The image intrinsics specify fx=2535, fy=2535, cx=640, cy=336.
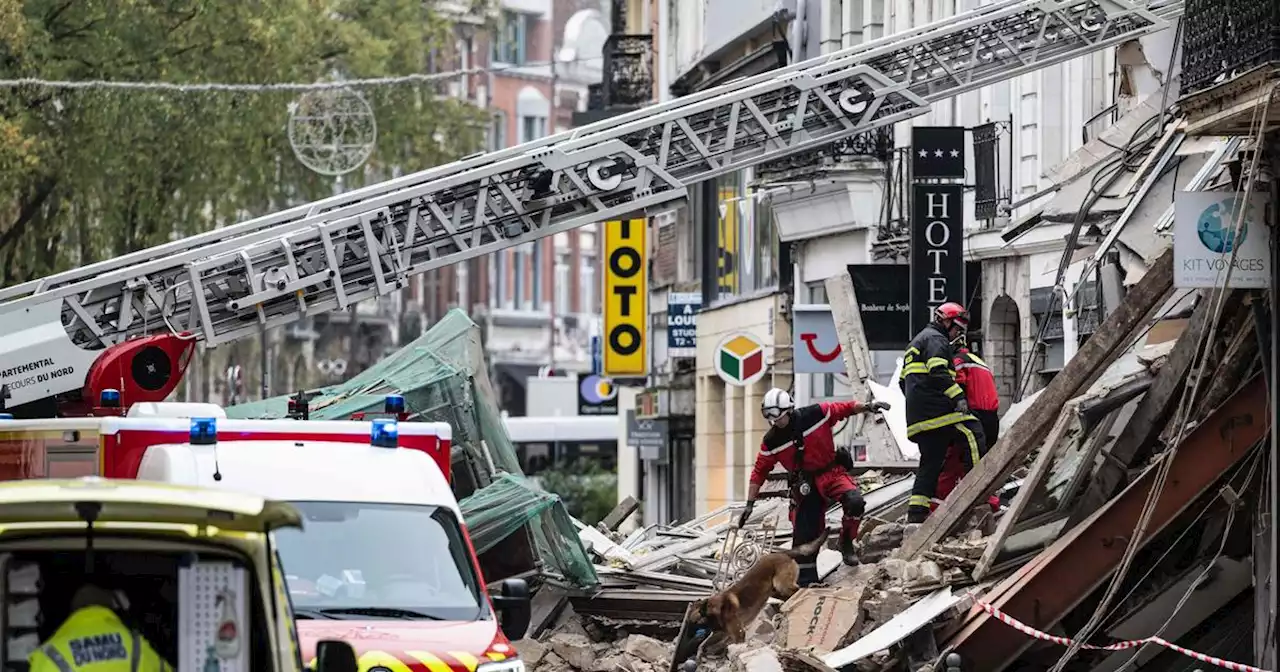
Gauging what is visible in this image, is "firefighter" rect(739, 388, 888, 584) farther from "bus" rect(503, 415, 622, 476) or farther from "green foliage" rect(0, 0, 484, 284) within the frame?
"bus" rect(503, 415, 622, 476)

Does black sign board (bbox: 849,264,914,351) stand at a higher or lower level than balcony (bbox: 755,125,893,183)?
Answer: lower

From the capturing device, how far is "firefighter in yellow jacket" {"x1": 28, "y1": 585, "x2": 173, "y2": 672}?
7.94 meters

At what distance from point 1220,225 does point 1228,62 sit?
1000 millimetres

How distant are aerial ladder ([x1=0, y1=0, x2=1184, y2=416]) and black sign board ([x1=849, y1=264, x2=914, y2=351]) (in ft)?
12.0

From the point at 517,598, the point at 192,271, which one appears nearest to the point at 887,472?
the point at 192,271

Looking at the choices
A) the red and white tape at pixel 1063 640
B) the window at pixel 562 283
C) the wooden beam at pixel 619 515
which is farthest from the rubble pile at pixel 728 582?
the window at pixel 562 283

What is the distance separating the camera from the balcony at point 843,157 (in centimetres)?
3042

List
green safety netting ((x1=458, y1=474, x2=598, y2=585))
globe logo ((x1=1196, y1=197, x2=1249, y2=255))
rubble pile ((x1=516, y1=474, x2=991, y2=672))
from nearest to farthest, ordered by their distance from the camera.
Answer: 1. globe logo ((x1=1196, y1=197, x2=1249, y2=255))
2. rubble pile ((x1=516, y1=474, x2=991, y2=672))
3. green safety netting ((x1=458, y1=474, x2=598, y2=585))

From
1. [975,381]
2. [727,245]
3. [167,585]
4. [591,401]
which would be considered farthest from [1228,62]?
[591,401]

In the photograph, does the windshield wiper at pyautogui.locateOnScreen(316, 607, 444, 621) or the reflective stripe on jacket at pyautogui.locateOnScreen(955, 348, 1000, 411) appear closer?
the windshield wiper at pyautogui.locateOnScreen(316, 607, 444, 621)

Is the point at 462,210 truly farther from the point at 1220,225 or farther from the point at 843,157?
the point at 843,157

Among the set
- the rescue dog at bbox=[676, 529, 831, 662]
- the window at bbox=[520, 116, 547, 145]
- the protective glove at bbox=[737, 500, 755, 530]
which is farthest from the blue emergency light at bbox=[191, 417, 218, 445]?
the window at bbox=[520, 116, 547, 145]

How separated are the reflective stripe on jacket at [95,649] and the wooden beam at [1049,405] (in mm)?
8572

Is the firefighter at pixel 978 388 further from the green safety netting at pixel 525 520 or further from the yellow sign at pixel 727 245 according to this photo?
the yellow sign at pixel 727 245
